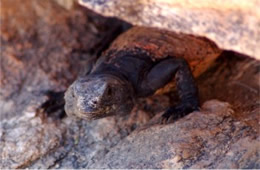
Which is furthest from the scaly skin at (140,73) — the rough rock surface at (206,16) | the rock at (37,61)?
the rough rock surface at (206,16)

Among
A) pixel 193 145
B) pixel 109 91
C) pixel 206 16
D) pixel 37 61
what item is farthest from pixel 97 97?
pixel 37 61

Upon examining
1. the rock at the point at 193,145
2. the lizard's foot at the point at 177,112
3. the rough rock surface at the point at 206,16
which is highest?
the rough rock surface at the point at 206,16

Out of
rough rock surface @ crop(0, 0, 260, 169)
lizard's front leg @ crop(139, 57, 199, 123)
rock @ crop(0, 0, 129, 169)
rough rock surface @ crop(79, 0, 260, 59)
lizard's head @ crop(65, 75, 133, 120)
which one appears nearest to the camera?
rough rock surface @ crop(79, 0, 260, 59)

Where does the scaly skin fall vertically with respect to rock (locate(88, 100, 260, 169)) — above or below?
above

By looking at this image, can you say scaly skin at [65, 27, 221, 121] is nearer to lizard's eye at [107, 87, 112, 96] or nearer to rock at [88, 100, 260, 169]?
lizard's eye at [107, 87, 112, 96]

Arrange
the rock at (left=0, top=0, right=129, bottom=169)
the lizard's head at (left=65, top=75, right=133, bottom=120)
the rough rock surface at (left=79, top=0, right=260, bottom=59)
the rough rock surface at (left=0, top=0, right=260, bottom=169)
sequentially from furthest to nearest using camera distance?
the rock at (left=0, top=0, right=129, bottom=169)
the lizard's head at (left=65, top=75, right=133, bottom=120)
the rough rock surface at (left=0, top=0, right=260, bottom=169)
the rough rock surface at (left=79, top=0, right=260, bottom=59)

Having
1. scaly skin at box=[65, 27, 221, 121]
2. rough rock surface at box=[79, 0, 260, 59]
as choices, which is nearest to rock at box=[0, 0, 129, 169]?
scaly skin at box=[65, 27, 221, 121]

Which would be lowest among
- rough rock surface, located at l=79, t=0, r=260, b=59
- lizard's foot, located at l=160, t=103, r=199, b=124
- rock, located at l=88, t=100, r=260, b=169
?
rock, located at l=88, t=100, r=260, b=169

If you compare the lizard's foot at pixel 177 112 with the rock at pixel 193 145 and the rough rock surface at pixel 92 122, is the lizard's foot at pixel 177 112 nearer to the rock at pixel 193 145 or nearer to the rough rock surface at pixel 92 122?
the rough rock surface at pixel 92 122
